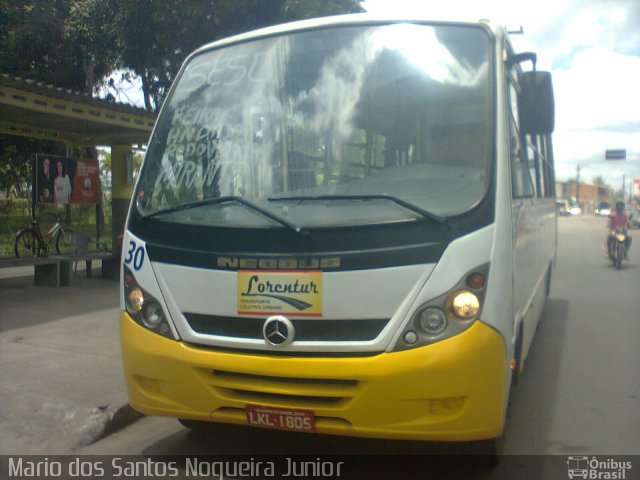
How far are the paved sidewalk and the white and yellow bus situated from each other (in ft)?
3.03

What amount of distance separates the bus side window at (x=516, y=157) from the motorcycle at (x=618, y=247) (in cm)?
1211

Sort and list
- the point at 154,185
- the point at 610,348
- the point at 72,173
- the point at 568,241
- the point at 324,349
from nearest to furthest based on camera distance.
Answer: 1. the point at 324,349
2. the point at 154,185
3. the point at 610,348
4. the point at 72,173
5. the point at 568,241

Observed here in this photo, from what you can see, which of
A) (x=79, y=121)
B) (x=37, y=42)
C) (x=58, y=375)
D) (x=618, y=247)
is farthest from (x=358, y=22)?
(x=37, y=42)

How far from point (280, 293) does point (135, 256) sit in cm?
99

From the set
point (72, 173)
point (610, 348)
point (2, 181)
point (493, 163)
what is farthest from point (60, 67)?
point (493, 163)

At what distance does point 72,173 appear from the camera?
40.7 feet

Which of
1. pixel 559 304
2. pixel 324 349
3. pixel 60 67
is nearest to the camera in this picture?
pixel 324 349

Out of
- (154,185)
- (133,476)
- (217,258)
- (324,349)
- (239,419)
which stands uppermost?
(154,185)

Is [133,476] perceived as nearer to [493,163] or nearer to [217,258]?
[217,258]

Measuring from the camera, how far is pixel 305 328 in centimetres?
345

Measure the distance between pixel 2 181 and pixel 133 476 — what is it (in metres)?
26.3

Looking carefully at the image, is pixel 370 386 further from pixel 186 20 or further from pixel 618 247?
pixel 186 20

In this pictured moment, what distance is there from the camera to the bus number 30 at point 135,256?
12.8ft

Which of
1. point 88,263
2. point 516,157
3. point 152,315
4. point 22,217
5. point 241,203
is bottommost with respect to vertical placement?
point 88,263
